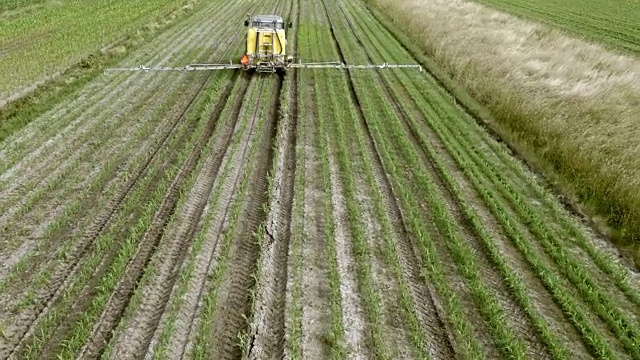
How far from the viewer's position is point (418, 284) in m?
7.71

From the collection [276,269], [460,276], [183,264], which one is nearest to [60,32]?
[183,264]

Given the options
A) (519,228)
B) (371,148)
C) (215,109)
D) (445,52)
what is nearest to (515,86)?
(445,52)

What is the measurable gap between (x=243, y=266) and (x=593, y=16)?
3666 centimetres

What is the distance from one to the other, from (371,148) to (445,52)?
10.9m

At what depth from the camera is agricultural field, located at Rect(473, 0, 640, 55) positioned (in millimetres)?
26859

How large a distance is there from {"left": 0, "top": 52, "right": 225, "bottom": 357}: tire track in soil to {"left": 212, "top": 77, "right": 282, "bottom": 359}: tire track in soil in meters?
2.54

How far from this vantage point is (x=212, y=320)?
673cm

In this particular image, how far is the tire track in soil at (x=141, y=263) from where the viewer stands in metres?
6.41

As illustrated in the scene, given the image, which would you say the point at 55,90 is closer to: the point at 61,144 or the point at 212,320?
the point at 61,144

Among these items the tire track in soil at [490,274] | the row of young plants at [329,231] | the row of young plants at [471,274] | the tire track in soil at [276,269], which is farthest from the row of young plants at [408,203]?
the tire track in soil at [276,269]

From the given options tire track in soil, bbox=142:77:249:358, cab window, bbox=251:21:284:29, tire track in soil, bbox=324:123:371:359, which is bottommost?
tire track in soil, bbox=142:77:249:358

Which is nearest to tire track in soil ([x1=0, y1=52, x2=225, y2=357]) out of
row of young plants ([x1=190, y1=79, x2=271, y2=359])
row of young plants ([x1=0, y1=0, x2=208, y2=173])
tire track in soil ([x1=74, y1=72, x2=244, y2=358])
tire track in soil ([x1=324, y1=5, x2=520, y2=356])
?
tire track in soil ([x1=74, y1=72, x2=244, y2=358])

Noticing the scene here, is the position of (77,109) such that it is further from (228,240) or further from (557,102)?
(557,102)

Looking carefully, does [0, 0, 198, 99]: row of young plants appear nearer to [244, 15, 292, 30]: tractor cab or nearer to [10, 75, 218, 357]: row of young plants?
[244, 15, 292, 30]: tractor cab
